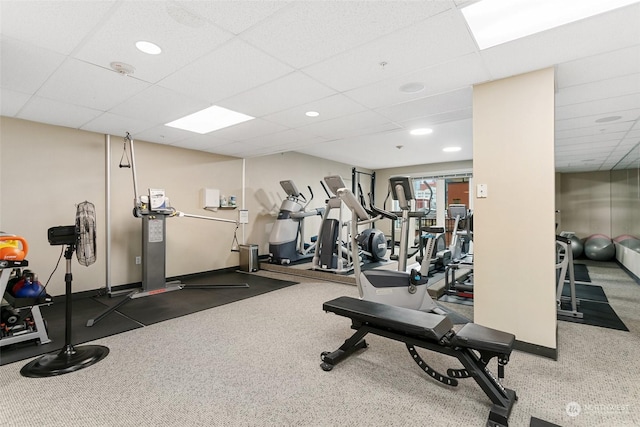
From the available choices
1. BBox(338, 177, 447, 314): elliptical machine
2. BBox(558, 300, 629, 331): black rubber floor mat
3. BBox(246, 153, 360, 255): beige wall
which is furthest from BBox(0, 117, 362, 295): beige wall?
BBox(558, 300, 629, 331): black rubber floor mat

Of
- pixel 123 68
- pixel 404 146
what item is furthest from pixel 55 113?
pixel 404 146

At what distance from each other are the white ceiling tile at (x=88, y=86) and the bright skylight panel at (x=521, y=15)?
108 inches

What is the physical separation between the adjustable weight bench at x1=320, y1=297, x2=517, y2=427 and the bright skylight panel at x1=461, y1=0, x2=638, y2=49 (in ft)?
6.36

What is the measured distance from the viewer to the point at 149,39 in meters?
2.03

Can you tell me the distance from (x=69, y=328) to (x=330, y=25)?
2961mm

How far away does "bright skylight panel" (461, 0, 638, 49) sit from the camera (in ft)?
5.78

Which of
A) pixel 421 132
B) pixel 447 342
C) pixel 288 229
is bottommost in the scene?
pixel 447 342

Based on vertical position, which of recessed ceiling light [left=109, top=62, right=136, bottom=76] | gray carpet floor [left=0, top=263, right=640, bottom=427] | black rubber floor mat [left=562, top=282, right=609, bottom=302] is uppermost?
recessed ceiling light [left=109, top=62, right=136, bottom=76]

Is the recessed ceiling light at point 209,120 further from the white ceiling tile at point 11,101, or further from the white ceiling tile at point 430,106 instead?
the white ceiling tile at point 430,106

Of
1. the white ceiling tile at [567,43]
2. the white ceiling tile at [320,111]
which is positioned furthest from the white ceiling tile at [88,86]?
the white ceiling tile at [567,43]

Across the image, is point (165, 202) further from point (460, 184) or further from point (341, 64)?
point (460, 184)

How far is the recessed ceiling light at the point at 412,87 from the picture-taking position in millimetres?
2791

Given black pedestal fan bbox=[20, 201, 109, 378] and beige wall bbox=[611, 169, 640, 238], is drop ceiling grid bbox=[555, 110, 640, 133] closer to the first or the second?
beige wall bbox=[611, 169, 640, 238]

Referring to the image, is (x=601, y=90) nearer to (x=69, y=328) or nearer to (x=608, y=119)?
(x=608, y=119)
